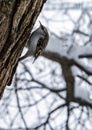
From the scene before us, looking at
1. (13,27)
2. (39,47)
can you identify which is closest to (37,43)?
(39,47)

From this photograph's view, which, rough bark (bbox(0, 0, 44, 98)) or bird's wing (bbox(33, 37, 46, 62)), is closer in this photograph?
rough bark (bbox(0, 0, 44, 98))

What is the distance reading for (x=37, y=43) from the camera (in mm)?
1496

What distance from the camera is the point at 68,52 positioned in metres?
2.86

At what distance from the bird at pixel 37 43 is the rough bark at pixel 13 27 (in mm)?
441

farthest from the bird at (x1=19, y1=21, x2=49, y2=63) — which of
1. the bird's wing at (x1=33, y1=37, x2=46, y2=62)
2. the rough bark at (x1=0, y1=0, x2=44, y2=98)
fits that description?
the rough bark at (x1=0, y1=0, x2=44, y2=98)

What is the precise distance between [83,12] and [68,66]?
1.82 m

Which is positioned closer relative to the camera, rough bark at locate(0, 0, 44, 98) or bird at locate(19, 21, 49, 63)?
rough bark at locate(0, 0, 44, 98)

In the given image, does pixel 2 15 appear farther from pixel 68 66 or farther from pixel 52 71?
pixel 52 71

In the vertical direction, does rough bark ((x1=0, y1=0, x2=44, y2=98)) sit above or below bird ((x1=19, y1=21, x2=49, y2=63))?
above

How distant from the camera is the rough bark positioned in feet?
2.62

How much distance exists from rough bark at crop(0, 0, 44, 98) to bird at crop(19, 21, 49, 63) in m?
0.44

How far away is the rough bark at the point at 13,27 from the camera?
2.62ft

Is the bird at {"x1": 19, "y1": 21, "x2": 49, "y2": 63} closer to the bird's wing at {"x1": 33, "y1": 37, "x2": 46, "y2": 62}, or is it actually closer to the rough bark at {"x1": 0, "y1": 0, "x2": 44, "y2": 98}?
the bird's wing at {"x1": 33, "y1": 37, "x2": 46, "y2": 62}

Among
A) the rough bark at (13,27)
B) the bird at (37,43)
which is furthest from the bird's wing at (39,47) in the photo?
the rough bark at (13,27)
